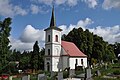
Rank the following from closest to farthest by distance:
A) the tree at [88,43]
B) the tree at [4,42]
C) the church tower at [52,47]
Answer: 1. the tree at [4,42]
2. the church tower at [52,47]
3. the tree at [88,43]

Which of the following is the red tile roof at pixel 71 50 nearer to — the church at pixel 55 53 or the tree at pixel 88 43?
the church at pixel 55 53

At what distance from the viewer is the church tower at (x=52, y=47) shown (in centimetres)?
4909

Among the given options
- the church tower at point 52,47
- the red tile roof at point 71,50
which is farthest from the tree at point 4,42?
the red tile roof at point 71,50

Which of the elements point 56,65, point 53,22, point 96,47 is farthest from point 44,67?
point 96,47

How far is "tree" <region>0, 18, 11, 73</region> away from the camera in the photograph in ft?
140

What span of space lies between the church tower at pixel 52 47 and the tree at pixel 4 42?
9348 millimetres

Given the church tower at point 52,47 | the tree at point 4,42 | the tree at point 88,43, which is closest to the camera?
the tree at point 4,42

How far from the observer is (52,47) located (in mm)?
49188

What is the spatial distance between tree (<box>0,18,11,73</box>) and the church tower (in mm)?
9348

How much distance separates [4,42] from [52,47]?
10.6m

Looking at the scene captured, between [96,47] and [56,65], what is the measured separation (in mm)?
15849

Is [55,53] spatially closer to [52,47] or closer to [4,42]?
[52,47]

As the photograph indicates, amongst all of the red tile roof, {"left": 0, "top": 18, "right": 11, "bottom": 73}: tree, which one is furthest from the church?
{"left": 0, "top": 18, "right": 11, "bottom": 73}: tree

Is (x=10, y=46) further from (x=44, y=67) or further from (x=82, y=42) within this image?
(x=82, y=42)
